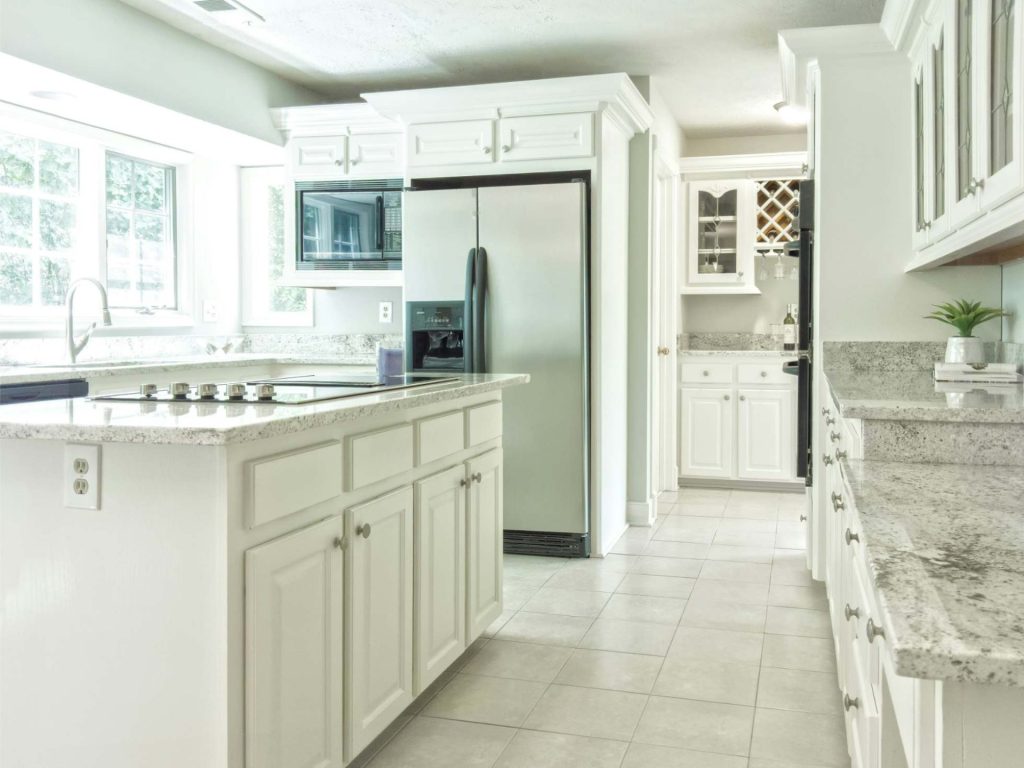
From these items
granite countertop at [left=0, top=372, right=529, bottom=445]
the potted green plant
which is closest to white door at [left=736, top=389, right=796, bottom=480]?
the potted green plant

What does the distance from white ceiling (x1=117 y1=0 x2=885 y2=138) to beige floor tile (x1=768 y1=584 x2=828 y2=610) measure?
98.3 inches

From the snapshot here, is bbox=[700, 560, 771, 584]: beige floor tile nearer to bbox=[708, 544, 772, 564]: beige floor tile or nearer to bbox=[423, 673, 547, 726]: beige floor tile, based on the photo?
bbox=[708, 544, 772, 564]: beige floor tile

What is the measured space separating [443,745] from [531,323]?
7.63ft

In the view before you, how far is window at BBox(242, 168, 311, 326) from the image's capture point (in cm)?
561

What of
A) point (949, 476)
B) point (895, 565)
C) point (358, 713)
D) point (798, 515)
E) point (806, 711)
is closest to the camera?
point (895, 565)

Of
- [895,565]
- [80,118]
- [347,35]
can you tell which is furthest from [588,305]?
[895,565]

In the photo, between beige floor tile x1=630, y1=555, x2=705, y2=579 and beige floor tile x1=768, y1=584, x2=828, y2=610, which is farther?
beige floor tile x1=630, y1=555, x2=705, y2=579

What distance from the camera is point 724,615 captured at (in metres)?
3.47

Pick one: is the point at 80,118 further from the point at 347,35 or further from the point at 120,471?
the point at 120,471

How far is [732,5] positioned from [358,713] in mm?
3287

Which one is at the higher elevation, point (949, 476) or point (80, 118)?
point (80, 118)

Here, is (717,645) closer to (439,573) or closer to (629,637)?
(629,637)

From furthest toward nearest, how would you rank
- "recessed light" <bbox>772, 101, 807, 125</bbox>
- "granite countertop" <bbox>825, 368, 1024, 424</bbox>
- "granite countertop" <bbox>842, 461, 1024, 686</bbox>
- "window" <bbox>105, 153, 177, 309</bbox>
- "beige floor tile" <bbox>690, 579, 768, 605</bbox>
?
"recessed light" <bbox>772, 101, 807, 125</bbox>, "window" <bbox>105, 153, 177, 309</bbox>, "beige floor tile" <bbox>690, 579, 768, 605</bbox>, "granite countertop" <bbox>825, 368, 1024, 424</bbox>, "granite countertop" <bbox>842, 461, 1024, 686</bbox>

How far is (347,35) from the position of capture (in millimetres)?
4305
